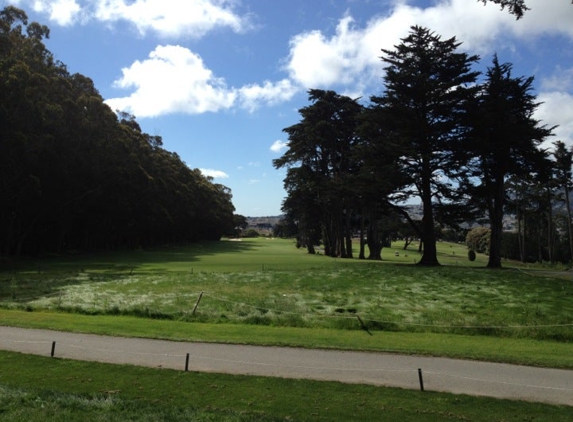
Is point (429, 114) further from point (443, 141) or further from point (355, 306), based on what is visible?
point (355, 306)

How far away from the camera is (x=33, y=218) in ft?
162

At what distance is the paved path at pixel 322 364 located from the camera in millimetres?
9438

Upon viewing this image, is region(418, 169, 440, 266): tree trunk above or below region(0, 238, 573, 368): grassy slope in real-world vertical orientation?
above

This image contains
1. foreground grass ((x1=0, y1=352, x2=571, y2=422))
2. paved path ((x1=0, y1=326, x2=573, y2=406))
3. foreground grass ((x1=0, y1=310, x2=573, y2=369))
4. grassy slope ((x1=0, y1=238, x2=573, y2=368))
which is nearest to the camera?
foreground grass ((x1=0, y1=352, x2=571, y2=422))

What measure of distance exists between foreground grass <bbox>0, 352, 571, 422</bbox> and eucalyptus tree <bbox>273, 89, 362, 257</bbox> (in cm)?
4027

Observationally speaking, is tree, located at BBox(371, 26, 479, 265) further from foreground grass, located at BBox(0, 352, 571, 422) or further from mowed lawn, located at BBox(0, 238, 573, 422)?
foreground grass, located at BBox(0, 352, 571, 422)

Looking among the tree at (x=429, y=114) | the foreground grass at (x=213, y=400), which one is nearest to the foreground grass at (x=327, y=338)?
the foreground grass at (x=213, y=400)

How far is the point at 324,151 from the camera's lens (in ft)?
183

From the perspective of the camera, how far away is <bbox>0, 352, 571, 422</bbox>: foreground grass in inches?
293

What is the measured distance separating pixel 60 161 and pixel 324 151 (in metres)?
29.1

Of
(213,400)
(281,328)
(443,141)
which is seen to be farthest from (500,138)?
(213,400)

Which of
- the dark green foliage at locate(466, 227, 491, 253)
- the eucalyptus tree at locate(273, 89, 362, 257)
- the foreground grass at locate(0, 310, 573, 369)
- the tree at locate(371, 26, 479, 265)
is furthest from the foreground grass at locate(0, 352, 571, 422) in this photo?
the dark green foliage at locate(466, 227, 491, 253)

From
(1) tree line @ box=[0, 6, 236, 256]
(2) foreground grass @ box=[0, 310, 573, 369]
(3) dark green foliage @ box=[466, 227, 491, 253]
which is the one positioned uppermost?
(1) tree line @ box=[0, 6, 236, 256]

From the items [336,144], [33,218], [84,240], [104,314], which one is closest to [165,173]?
[84,240]
